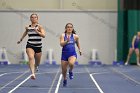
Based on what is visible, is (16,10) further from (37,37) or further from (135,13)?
(37,37)

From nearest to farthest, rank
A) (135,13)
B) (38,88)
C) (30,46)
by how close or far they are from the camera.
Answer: (38,88) → (30,46) → (135,13)

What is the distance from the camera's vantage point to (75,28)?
25453 millimetres

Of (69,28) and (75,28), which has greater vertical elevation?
(69,28)

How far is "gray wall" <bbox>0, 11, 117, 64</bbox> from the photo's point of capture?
25.4 m

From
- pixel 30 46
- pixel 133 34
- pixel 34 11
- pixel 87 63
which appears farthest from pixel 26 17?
pixel 30 46

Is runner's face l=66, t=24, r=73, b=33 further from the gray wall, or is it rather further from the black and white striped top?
the gray wall

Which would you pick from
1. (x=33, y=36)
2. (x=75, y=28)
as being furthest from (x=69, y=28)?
(x=75, y=28)

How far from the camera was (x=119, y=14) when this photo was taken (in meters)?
25.0

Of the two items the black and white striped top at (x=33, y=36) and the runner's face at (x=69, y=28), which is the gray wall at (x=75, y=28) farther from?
the runner's face at (x=69, y=28)

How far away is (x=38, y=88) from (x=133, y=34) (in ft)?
46.1

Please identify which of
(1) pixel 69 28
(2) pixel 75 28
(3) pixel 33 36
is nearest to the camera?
(1) pixel 69 28

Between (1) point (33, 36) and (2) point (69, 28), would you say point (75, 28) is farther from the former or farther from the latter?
(2) point (69, 28)

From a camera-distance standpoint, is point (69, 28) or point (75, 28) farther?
point (75, 28)

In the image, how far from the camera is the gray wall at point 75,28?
2542 cm
